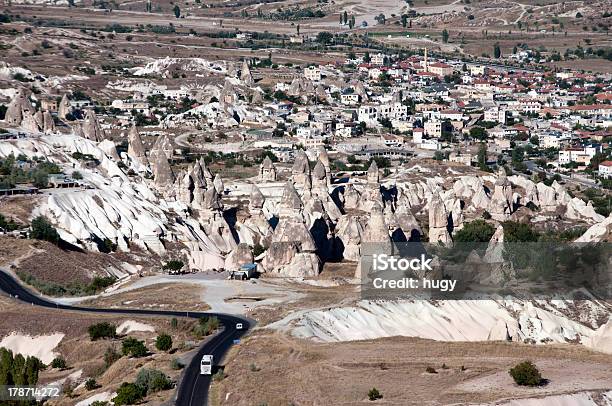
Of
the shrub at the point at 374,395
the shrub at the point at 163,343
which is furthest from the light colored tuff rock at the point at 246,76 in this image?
the shrub at the point at 374,395

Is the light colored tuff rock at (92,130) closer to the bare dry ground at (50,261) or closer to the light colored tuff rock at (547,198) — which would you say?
the bare dry ground at (50,261)

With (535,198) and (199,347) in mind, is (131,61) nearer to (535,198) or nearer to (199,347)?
(535,198)

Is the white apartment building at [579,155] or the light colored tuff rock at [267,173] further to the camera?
the white apartment building at [579,155]

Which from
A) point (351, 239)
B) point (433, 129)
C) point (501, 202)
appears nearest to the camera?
point (351, 239)

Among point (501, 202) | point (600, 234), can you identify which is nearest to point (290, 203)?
point (600, 234)

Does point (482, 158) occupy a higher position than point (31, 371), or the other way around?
point (31, 371)

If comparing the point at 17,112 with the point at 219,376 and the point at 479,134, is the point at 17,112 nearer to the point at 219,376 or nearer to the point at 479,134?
the point at 479,134
